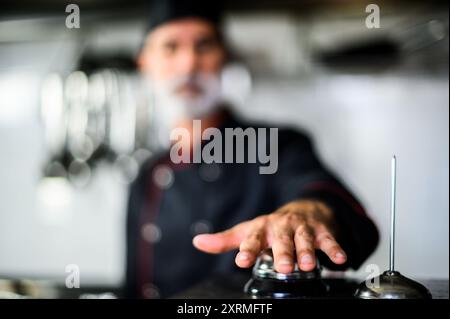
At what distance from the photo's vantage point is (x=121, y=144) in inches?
53.2

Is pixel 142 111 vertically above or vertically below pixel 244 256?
above

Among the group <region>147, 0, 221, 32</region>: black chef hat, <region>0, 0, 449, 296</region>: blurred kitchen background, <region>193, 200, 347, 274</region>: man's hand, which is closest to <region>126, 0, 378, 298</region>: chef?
<region>147, 0, 221, 32</region>: black chef hat

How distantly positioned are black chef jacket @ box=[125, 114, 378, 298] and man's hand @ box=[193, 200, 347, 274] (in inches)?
19.3

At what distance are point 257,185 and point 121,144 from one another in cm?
51

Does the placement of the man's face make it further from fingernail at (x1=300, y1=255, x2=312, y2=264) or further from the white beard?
fingernail at (x1=300, y1=255, x2=312, y2=264)

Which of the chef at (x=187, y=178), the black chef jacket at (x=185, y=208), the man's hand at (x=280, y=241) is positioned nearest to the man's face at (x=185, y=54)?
the chef at (x=187, y=178)

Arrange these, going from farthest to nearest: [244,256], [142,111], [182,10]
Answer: [142,111] → [182,10] → [244,256]

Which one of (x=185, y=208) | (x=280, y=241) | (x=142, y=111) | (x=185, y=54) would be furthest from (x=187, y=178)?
(x=280, y=241)

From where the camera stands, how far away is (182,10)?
989 millimetres

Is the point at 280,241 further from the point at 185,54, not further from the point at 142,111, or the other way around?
the point at 142,111

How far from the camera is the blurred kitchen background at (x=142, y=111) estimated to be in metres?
1.25

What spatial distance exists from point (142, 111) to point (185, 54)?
37 centimetres

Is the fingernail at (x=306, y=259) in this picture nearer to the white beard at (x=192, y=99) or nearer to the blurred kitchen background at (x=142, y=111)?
the white beard at (x=192, y=99)

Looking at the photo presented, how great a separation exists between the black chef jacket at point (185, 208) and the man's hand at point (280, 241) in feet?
1.61
